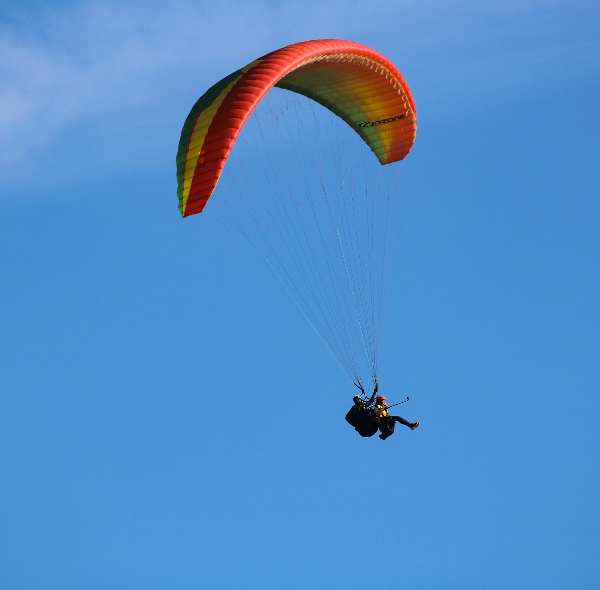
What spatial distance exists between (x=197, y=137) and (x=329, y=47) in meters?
3.38

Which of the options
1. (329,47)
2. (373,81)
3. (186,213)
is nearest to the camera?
(186,213)

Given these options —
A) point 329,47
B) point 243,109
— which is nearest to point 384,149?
point 329,47

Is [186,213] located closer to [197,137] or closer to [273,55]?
[197,137]

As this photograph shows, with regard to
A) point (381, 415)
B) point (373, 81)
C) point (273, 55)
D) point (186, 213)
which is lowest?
point (381, 415)

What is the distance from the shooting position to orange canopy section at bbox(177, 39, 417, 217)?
2070 cm

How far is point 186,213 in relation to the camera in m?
20.7

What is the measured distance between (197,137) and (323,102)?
17.2 ft

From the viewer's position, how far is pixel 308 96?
25.3m

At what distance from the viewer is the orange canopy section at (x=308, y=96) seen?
20.7m

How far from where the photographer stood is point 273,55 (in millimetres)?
21906

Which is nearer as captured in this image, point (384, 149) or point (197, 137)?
point (197, 137)

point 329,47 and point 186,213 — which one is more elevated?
point 329,47

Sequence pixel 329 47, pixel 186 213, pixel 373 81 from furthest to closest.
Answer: pixel 373 81 < pixel 329 47 < pixel 186 213

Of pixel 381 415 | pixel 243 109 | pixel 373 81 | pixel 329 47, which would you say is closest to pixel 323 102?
pixel 373 81
